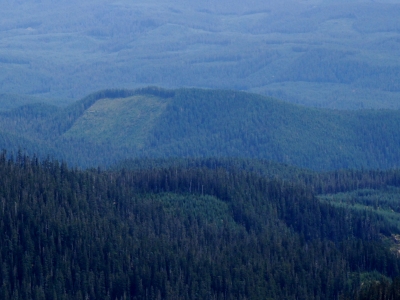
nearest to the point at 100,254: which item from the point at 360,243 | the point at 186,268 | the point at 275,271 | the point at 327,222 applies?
the point at 186,268

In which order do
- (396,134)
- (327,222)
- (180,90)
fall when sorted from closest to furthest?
(327,222), (396,134), (180,90)

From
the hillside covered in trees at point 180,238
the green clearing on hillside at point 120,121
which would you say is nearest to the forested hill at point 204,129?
the green clearing on hillside at point 120,121

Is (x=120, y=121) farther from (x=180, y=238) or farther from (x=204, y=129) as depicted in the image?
(x=180, y=238)

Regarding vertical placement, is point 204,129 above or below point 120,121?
below

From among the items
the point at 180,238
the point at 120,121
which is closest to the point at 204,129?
the point at 120,121

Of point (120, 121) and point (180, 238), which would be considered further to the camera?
point (120, 121)

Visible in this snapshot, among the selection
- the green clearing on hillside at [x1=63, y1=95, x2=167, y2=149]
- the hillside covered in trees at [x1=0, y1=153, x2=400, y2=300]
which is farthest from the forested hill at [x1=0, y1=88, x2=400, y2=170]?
the hillside covered in trees at [x1=0, y1=153, x2=400, y2=300]

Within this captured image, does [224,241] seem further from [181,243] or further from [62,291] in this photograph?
[62,291]
